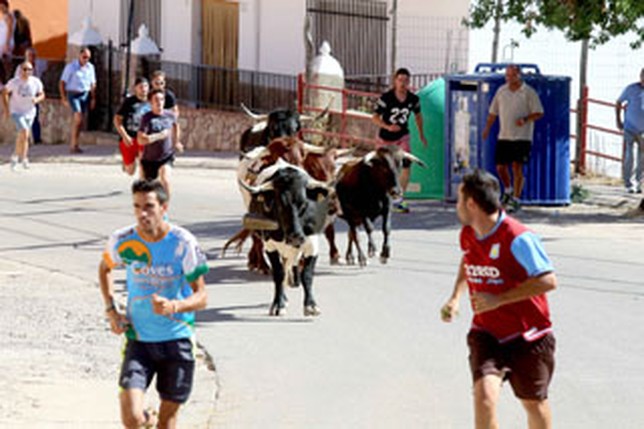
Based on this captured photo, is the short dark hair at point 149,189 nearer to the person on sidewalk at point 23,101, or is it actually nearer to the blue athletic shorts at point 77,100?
the person on sidewalk at point 23,101

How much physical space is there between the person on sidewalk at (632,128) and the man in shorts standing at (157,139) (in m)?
7.88

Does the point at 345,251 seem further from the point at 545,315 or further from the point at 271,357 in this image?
the point at 545,315

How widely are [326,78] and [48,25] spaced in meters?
9.52

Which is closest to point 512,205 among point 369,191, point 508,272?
point 369,191

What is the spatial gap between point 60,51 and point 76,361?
951 inches

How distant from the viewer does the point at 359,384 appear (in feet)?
33.0

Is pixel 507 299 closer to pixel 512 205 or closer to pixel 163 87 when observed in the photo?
pixel 163 87

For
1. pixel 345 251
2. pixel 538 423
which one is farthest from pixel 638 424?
pixel 345 251

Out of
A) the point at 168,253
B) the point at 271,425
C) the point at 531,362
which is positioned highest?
the point at 168,253

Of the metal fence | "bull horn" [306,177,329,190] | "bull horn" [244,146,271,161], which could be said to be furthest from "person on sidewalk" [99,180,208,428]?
the metal fence

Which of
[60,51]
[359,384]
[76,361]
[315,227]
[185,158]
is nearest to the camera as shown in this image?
[359,384]

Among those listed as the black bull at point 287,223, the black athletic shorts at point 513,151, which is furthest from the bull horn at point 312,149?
the black athletic shorts at point 513,151

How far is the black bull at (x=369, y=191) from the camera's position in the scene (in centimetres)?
1531

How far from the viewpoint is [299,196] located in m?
12.6
